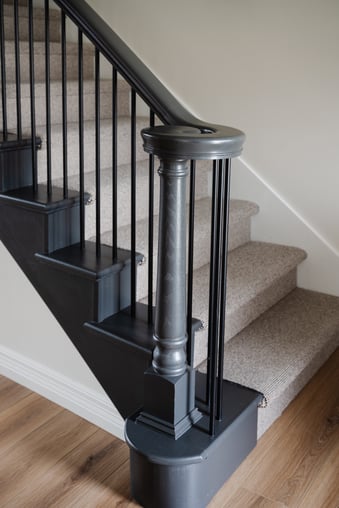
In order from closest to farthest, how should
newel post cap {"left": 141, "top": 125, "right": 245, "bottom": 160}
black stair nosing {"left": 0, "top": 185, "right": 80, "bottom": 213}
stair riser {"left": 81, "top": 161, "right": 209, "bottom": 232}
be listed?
newel post cap {"left": 141, "top": 125, "right": 245, "bottom": 160}
black stair nosing {"left": 0, "top": 185, "right": 80, "bottom": 213}
stair riser {"left": 81, "top": 161, "right": 209, "bottom": 232}

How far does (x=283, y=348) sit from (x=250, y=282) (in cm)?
31

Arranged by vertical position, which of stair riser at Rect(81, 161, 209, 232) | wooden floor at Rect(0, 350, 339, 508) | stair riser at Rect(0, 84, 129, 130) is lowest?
wooden floor at Rect(0, 350, 339, 508)

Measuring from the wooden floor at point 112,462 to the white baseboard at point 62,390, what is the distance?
0.11 ft

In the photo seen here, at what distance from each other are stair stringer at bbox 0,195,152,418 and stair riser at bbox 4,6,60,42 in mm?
1259

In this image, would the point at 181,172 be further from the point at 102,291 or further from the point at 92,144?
the point at 92,144

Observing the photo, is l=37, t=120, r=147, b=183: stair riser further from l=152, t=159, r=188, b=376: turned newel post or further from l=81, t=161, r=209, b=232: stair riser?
l=152, t=159, r=188, b=376: turned newel post

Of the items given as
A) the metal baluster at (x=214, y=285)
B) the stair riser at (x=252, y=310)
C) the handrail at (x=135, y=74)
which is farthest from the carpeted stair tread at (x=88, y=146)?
the metal baluster at (x=214, y=285)

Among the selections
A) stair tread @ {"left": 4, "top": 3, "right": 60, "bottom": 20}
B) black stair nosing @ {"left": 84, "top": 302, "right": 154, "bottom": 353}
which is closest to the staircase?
black stair nosing @ {"left": 84, "top": 302, "right": 154, "bottom": 353}

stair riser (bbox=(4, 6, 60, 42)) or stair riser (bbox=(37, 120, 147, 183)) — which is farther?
stair riser (bbox=(4, 6, 60, 42))

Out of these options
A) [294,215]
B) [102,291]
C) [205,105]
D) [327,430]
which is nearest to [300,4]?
[205,105]

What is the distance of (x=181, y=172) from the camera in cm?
→ 174

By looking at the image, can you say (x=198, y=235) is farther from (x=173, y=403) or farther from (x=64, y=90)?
(x=173, y=403)

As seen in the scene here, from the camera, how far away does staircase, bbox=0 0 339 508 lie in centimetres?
191

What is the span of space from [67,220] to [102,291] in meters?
0.35
